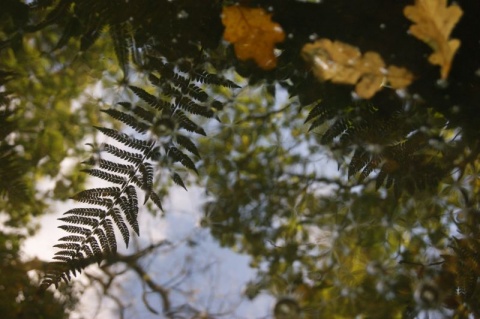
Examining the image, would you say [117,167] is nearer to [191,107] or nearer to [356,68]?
[191,107]

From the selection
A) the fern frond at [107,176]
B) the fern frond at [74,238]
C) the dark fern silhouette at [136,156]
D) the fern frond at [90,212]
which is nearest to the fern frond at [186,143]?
the dark fern silhouette at [136,156]

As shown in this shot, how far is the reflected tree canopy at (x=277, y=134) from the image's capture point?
3.75ft

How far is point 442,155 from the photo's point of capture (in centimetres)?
155

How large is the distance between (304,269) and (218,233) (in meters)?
0.64

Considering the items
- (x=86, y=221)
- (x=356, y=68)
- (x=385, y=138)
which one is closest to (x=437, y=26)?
(x=356, y=68)

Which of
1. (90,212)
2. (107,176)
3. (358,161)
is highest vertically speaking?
(358,161)

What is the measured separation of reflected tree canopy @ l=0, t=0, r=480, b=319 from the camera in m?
1.14

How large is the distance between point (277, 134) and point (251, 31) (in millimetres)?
1287

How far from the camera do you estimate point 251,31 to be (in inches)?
46.3

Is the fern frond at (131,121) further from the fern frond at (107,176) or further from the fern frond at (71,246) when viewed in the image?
the fern frond at (71,246)

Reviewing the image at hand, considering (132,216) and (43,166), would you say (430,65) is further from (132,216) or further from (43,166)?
(43,166)

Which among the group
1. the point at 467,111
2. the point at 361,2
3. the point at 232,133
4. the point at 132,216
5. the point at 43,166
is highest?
the point at 232,133

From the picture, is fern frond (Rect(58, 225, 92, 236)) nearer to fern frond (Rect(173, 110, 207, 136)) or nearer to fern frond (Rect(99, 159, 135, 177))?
fern frond (Rect(99, 159, 135, 177))

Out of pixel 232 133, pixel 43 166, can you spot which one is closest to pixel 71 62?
pixel 43 166
